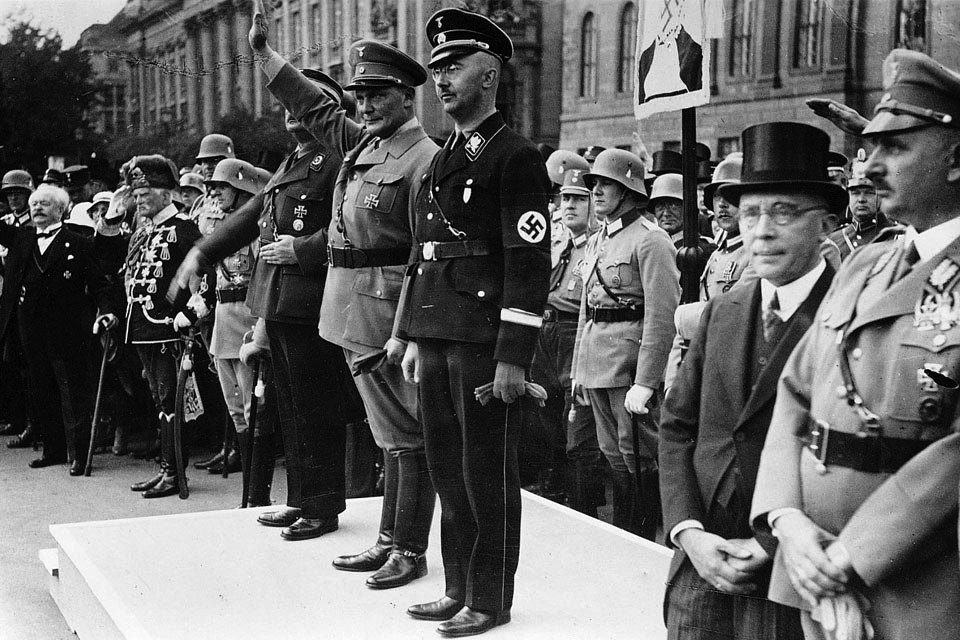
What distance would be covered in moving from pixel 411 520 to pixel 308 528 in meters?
0.81

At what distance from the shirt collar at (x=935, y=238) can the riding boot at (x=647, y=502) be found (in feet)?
11.6

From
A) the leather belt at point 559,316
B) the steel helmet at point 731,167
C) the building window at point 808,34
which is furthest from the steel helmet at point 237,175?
the building window at point 808,34

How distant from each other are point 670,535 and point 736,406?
379 mm

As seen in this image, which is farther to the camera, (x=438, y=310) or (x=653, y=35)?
(x=438, y=310)


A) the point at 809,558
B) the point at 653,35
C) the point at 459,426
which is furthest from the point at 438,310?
the point at 809,558

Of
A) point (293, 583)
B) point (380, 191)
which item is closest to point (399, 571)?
point (293, 583)

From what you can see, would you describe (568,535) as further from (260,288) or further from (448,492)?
(260,288)

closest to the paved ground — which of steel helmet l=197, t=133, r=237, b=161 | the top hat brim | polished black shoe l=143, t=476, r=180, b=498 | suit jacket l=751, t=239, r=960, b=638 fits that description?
polished black shoe l=143, t=476, r=180, b=498

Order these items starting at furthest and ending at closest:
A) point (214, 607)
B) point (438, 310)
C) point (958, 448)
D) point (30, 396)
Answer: point (30, 396), point (214, 607), point (438, 310), point (958, 448)

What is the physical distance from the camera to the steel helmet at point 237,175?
22.0 feet

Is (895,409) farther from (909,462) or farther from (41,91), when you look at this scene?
(41,91)

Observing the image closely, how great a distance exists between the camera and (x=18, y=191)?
1047cm

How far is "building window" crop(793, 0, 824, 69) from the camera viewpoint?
→ 125 inches

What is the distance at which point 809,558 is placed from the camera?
253cm
